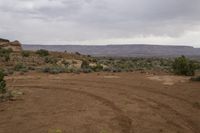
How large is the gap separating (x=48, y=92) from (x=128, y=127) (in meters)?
7.48

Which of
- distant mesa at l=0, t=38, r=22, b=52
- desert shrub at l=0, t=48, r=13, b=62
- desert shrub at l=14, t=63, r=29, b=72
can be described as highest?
distant mesa at l=0, t=38, r=22, b=52

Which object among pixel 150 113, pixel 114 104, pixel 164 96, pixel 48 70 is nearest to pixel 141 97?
pixel 164 96

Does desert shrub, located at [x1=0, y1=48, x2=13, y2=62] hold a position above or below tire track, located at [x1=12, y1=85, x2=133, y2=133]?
above

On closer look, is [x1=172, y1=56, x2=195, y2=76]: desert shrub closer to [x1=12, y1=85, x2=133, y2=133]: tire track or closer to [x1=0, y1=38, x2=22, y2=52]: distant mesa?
[x1=12, y1=85, x2=133, y2=133]: tire track

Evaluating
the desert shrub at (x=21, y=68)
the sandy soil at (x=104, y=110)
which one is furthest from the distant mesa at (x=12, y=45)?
the sandy soil at (x=104, y=110)

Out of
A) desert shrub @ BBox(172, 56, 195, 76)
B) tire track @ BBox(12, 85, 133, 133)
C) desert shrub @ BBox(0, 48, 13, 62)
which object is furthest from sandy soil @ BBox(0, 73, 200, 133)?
desert shrub @ BBox(0, 48, 13, 62)

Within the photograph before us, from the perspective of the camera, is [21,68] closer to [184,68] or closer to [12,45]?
[184,68]

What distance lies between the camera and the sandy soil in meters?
9.28

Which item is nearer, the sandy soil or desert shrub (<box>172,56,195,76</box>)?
the sandy soil

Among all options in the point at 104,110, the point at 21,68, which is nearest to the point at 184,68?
the point at 21,68

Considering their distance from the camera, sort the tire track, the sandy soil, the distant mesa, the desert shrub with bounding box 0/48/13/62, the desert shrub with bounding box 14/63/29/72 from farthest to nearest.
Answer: the distant mesa
the desert shrub with bounding box 0/48/13/62
the desert shrub with bounding box 14/63/29/72
the sandy soil
the tire track

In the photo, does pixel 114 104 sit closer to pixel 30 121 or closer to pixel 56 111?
pixel 56 111

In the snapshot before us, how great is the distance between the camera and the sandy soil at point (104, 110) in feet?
30.5

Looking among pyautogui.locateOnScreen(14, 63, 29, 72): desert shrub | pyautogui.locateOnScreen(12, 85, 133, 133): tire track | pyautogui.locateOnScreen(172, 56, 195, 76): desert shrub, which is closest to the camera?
pyautogui.locateOnScreen(12, 85, 133, 133): tire track
